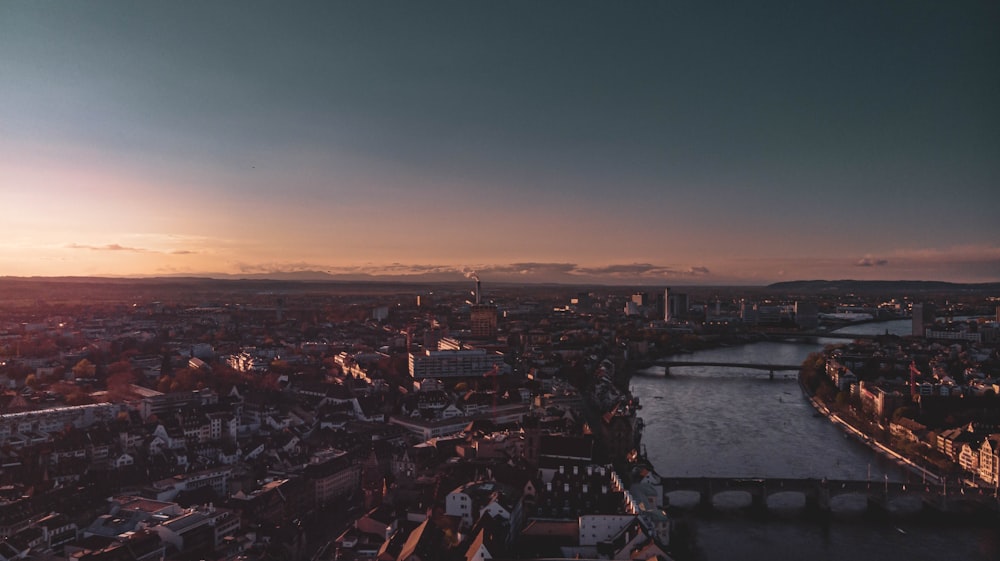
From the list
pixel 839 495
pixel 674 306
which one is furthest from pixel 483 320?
pixel 839 495

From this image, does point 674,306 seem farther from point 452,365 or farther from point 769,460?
point 769,460

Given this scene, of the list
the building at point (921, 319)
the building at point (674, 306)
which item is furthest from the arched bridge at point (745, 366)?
the building at point (674, 306)

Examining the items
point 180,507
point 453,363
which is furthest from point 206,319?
point 180,507

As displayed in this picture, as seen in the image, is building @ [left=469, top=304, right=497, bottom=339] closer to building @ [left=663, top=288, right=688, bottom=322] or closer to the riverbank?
the riverbank

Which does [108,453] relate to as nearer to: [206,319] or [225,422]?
[225,422]

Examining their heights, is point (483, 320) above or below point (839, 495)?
above
